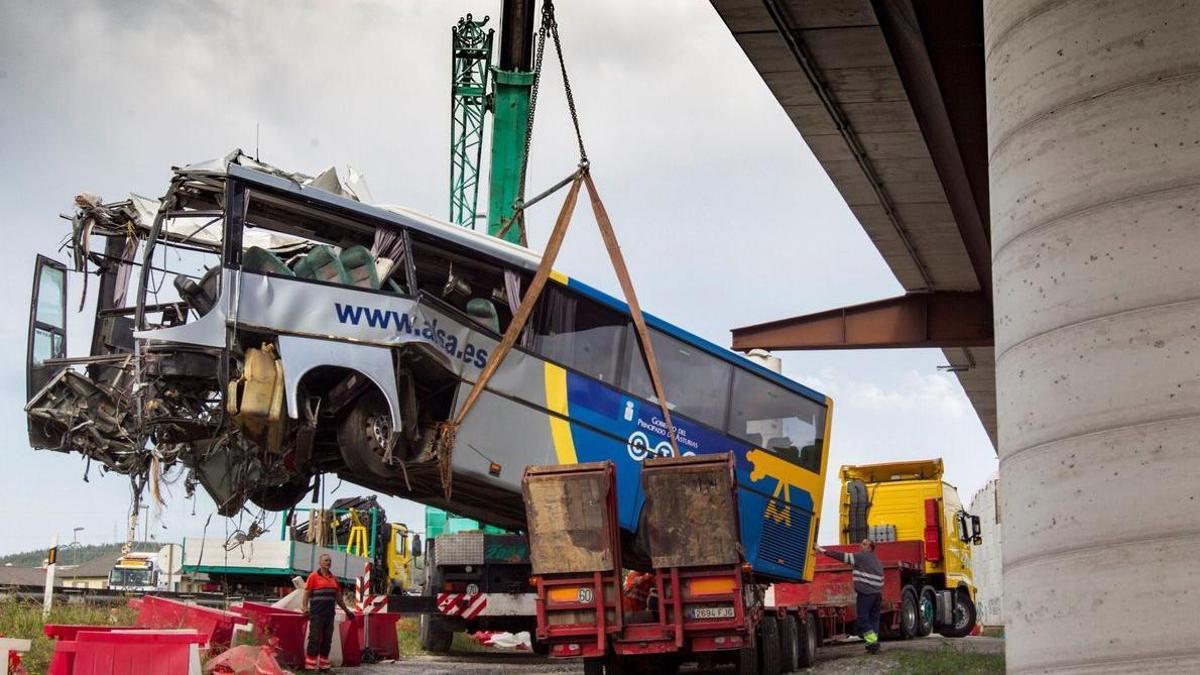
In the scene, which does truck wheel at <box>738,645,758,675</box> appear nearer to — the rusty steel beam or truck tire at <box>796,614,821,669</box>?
truck tire at <box>796,614,821,669</box>

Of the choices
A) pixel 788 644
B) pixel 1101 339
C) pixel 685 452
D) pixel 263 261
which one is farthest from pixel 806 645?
pixel 1101 339

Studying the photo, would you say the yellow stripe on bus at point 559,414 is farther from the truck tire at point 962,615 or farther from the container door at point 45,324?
the truck tire at point 962,615

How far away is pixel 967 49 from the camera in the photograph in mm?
12352

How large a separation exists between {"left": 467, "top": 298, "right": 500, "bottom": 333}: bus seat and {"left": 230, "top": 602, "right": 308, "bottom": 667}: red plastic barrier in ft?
12.1

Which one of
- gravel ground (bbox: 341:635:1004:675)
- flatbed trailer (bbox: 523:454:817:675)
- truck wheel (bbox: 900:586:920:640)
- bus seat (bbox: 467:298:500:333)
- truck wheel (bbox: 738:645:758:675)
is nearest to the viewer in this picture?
flatbed trailer (bbox: 523:454:817:675)

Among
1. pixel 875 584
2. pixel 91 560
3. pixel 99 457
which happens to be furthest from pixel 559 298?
pixel 91 560

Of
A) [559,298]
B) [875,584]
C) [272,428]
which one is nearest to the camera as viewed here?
[272,428]

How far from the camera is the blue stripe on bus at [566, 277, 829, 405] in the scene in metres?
12.7

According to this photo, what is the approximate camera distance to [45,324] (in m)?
10.6

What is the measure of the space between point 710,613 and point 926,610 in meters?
12.1

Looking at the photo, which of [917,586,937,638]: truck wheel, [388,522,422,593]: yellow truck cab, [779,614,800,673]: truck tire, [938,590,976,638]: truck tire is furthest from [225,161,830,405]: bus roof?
[388,522,422,593]: yellow truck cab

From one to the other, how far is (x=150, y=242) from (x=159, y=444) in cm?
165

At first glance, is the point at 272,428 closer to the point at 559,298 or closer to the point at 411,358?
the point at 411,358

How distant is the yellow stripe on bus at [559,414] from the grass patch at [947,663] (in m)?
4.05
